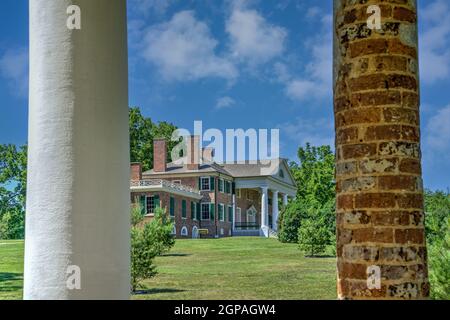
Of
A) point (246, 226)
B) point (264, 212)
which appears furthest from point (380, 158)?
point (264, 212)

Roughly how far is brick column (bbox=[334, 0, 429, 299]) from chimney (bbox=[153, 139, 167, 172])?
16443 millimetres

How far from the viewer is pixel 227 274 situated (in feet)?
40.2

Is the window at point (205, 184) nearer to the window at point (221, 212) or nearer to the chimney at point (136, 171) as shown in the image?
the window at point (221, 212)

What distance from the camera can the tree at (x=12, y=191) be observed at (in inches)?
442

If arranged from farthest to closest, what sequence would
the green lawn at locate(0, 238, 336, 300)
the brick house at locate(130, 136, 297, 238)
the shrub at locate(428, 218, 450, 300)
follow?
the brick house at locate(130, 136, 297, 238)
the green lawn at locate(0, 238, 336, 300)
the shrub at locate(428, 218, 450, 300)

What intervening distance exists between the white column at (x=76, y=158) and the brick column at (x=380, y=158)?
97cm

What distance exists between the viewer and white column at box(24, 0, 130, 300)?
7.72 ft

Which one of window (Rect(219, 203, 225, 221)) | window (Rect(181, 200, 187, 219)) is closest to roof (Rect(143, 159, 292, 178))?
window (Rect(219, 203, 225, 221))

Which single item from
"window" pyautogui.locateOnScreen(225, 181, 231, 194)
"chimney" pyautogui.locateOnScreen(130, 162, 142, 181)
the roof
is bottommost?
"window" pyautogui.locateOnScreen(225, 181, 231, 194)

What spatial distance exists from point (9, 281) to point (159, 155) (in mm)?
9516

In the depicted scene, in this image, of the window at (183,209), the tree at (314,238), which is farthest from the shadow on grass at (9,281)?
the window at (183,209)

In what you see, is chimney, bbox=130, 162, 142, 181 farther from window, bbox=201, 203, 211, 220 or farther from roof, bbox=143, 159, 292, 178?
window, bbox=201, 203, 211, 220

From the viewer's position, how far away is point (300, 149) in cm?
1609

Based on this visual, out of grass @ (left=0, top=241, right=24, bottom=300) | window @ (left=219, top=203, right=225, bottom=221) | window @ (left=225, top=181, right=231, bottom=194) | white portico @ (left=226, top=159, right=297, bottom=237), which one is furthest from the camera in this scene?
white portico @ (left=226, top=159, right=297, bottom=237)
